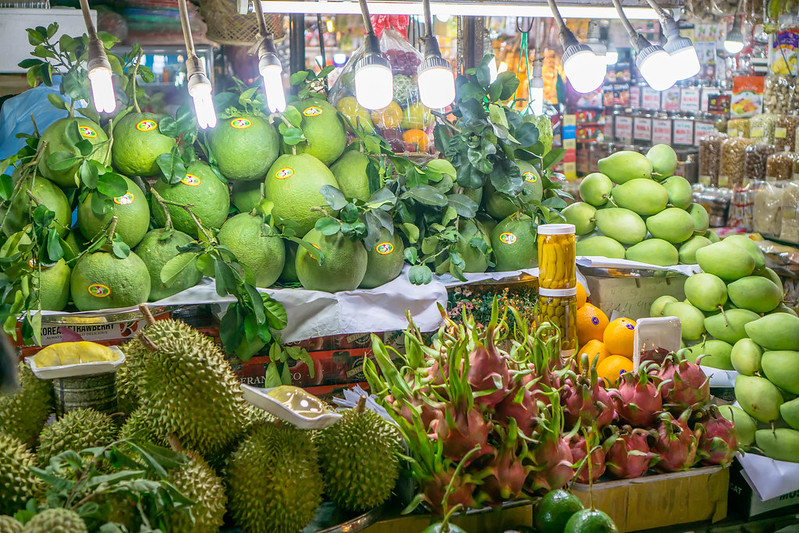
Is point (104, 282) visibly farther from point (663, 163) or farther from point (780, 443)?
point (663, 163)

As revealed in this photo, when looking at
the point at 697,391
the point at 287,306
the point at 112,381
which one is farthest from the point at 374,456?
the point at 287,306

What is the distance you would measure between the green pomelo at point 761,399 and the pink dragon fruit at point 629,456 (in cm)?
58

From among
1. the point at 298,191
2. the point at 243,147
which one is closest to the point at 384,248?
the point at 298,191

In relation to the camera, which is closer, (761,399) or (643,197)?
(761,399)

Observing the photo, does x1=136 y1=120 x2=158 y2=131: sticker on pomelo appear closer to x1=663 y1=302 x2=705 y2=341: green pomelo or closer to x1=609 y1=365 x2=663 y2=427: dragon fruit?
x1=609 y1=365 x2=663 y2=427: dragon fruit

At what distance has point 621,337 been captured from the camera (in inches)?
74.5

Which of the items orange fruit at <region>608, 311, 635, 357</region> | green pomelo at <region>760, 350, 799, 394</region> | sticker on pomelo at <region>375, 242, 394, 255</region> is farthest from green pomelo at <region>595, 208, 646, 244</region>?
sticker on pomelo at <region>375, 242, 394, 255</region>

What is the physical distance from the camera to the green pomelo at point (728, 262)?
6.73 feet

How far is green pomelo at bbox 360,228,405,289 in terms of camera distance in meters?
2.11

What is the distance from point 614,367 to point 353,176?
97 centimetres

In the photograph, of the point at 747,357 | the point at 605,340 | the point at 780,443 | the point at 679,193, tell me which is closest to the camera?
the point at 780,443

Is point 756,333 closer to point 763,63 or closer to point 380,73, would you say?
point 380,73

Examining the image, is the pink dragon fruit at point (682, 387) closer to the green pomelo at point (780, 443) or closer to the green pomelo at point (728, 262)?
the green pomelo at point (780, 443)

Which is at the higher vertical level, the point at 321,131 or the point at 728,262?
the point at 321,131
